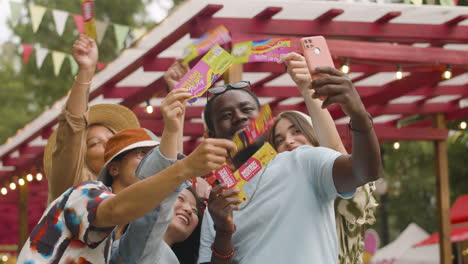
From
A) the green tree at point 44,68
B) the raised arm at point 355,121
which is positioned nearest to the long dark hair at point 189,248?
the raised arm at point 355,121

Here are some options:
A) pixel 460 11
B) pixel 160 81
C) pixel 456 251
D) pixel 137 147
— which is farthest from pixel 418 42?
pixel 456 251

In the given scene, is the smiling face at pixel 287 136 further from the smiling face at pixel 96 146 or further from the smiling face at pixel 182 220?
the smiling face at pixel 96 146

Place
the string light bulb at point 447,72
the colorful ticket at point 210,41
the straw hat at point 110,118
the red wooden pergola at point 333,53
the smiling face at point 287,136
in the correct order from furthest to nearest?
the string light bulb at point 447,72
the red wooden pergola at point 333,53
the straw hat at point 110,118
the smiling face at point 287,136
the colorful ticket at point 210,41

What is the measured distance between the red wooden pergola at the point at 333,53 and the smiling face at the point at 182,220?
2.58 metres

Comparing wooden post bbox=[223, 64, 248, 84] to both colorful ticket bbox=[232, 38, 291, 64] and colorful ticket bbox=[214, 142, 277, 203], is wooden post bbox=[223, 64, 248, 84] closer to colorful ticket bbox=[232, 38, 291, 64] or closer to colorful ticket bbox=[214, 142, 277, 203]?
colorful ticket bbox=[232, 38, 291, 64]

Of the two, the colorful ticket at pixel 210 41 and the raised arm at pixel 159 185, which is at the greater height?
the colorful ticket at pixel 210 41

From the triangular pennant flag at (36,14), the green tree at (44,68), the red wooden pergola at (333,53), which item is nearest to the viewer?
the red wooden pergola at (333,53)

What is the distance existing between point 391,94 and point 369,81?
0.32 metres

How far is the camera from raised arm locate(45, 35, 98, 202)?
112 inches

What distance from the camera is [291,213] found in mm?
2352

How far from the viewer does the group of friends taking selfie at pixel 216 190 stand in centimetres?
203

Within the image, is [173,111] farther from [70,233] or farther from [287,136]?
[287,136]

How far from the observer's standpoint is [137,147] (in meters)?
2.77

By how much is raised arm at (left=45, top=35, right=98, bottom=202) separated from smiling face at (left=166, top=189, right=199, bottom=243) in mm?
420
